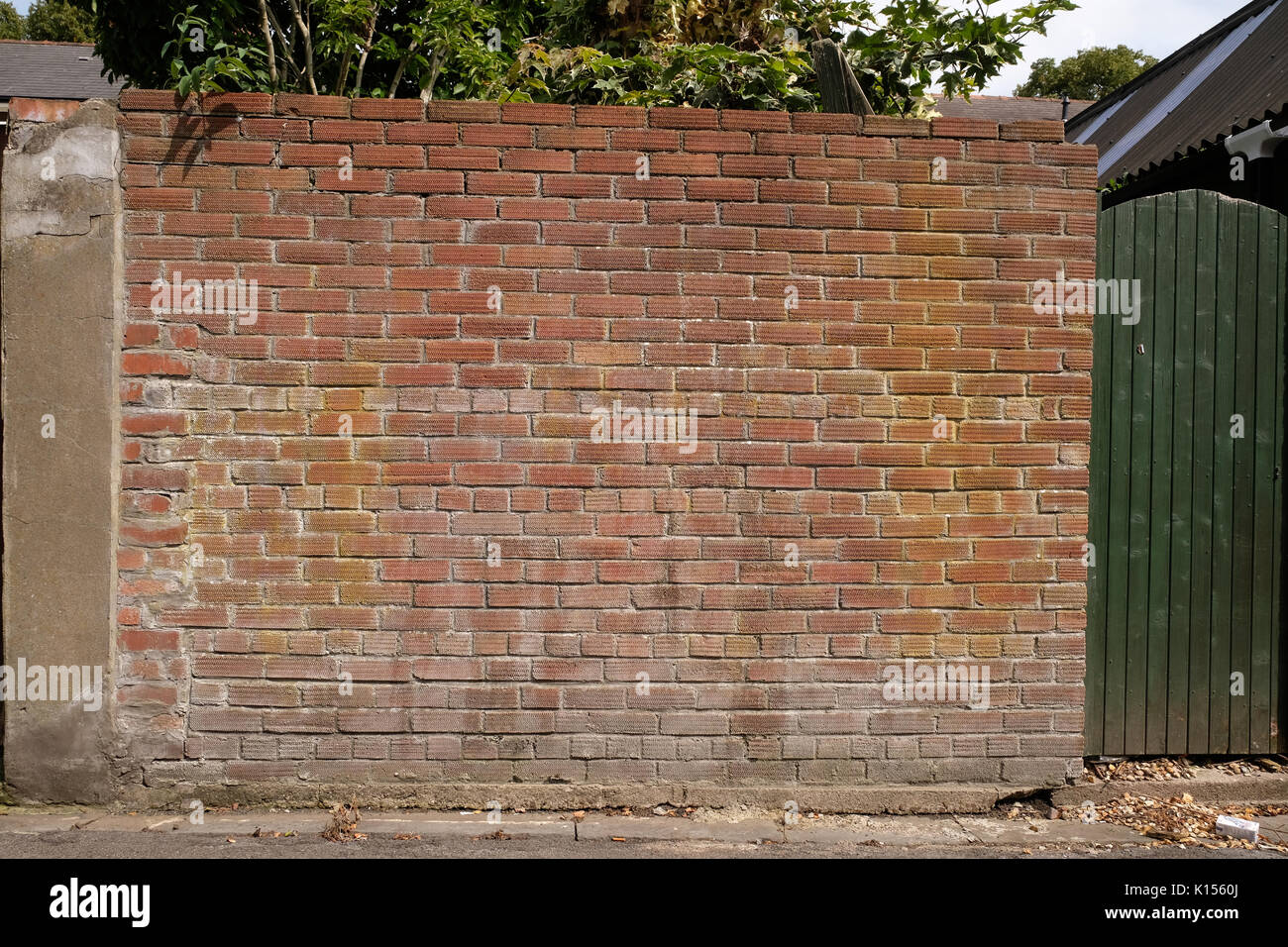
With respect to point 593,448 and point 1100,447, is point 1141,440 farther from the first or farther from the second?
point 593,448

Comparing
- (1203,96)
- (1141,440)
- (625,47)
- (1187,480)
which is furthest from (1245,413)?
(1203,96)

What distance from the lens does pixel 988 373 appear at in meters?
3.93

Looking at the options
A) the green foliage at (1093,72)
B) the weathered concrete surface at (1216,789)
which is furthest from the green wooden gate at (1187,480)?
the green foliage at (1093,72)

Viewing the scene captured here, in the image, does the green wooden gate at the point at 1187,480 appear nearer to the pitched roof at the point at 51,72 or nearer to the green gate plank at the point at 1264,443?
the green gate plank at the point at 1264,443

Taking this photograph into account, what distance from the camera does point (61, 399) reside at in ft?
12.2

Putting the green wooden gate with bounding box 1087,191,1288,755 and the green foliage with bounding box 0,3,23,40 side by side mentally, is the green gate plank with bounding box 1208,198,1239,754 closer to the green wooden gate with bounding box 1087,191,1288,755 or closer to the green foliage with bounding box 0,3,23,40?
the green wooden gate with bounding box 1087,191,1288,755

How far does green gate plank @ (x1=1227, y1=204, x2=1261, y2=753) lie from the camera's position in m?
4.16

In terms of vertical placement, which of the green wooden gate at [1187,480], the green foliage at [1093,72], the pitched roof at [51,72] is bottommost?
the green wooden gate at [1187,480]

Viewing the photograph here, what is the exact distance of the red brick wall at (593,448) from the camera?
12.4 feet

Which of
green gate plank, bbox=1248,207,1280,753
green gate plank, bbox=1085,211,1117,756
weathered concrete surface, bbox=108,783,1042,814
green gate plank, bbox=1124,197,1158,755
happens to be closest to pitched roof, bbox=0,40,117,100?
weathered concrete surface, bbox=108,783,1042,814

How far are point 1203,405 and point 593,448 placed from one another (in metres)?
2.79

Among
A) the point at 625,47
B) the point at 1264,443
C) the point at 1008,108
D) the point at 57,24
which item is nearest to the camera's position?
the point at 1264,443

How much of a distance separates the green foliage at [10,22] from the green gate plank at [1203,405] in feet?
104

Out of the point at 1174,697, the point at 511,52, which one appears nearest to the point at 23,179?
the point at 1174,697
